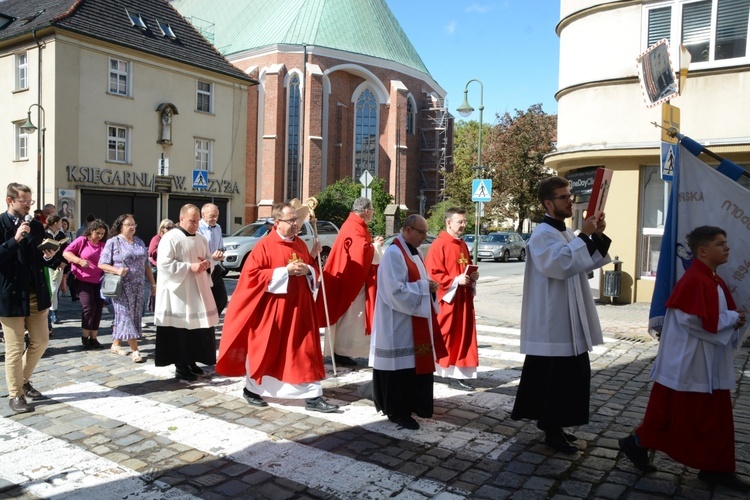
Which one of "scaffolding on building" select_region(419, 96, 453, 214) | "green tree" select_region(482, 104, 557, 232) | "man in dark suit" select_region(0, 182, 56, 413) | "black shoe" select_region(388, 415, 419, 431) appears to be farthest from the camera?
"scaffolding on building" select_region(419, 96, 453, 214)

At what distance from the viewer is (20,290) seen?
5754 mm

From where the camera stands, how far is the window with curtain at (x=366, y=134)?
4978 cm

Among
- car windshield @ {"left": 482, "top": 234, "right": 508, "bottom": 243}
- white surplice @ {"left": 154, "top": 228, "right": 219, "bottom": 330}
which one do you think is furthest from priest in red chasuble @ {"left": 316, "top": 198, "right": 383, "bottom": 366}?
car windshield @ {"left": 482, "top": 234, "right": 508, "bottom": 243}

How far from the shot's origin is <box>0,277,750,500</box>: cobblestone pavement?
167 inches

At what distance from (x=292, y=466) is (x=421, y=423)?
146cm

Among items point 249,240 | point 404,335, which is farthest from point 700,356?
point 249,240

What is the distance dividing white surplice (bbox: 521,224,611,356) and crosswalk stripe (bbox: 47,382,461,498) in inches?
51.0

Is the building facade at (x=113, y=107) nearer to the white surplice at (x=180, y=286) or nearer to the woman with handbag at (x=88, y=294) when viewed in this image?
the woman with handbag at (x=88, y=294)

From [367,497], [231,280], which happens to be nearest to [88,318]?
[367,497]

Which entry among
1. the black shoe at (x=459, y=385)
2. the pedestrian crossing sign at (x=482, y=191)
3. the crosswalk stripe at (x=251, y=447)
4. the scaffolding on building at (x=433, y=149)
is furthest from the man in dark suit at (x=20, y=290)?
the scaffolding on building at (x=433, y=149)

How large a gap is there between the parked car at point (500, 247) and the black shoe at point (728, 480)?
29.9 m

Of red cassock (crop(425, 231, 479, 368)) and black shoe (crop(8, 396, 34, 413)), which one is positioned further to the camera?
red cassock (crop(425, 231, 479, 368))

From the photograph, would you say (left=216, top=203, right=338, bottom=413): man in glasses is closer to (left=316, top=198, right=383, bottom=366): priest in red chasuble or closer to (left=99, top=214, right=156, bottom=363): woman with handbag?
(left=316, top=198, right=383, bottom=366): priest in red chasuble

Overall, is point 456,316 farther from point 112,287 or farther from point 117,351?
point 117,351
